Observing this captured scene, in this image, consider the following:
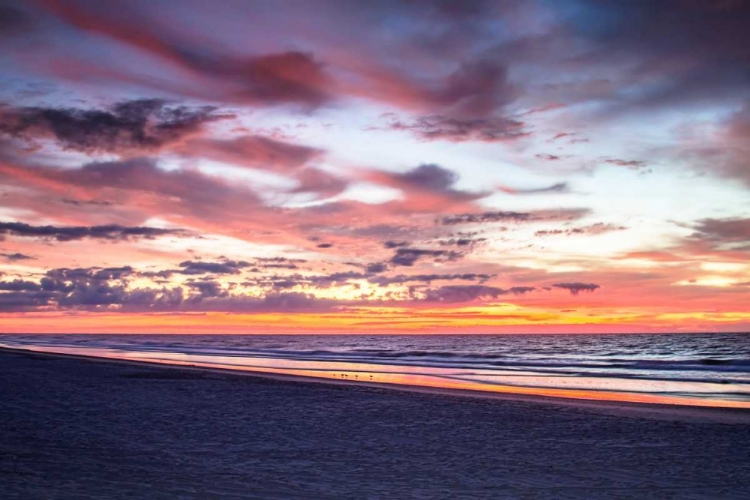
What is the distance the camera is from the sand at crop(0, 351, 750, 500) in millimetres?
10070

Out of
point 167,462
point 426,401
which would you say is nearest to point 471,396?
point 426,401

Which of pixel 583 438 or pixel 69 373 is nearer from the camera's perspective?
pixel 583 438

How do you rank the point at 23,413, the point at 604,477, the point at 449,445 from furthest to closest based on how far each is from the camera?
1. the point at 23,413
2. the point at 449,445
3. the point at 604,477

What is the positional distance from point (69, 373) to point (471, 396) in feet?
70.4

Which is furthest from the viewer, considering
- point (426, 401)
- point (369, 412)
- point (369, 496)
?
point (426, 401)

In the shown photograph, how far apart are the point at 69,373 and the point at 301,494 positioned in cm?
2692

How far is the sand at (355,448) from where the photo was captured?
10.1 meters

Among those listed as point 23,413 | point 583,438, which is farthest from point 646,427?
point 23,413

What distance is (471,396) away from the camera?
80.4 feet

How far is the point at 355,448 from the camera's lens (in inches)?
535

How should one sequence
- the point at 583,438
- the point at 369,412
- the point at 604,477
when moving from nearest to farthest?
the point at 604,477, the point at 583,438, the point at 369,412

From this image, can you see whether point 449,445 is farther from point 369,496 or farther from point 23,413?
point 23,413

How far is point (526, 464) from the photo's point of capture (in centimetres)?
1222

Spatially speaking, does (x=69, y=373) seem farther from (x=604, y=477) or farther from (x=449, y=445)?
(x=604, y=477)
